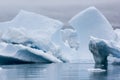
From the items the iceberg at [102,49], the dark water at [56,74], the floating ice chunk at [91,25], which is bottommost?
the dark water at [56,74]

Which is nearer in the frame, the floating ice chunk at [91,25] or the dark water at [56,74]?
the dark water at [56,74]

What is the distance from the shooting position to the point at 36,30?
86.0 feet

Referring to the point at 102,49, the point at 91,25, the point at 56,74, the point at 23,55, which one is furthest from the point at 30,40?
the point at 56,74

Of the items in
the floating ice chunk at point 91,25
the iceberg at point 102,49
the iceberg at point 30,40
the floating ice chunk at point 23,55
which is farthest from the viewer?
the floating ice chunk at point 91,25

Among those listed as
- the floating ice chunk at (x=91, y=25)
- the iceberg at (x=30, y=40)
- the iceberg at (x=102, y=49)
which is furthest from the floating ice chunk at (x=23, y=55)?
the iceberg at (x=102, y=49)

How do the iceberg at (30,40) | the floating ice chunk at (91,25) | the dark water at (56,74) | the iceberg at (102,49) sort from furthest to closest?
the floating ice chunk at (91,25) < the iceberg at (30,40) < the iceberg at (102,49) < the dark water at (56,74)

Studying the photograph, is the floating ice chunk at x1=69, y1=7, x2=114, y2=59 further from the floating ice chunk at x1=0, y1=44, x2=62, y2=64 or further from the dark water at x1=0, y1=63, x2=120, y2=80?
the dark water at x1=0, y1=63, x2=120, y2=80

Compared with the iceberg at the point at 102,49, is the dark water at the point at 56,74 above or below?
below

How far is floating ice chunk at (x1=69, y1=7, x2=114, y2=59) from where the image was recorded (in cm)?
2612

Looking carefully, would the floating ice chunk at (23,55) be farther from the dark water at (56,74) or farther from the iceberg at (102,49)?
the dark water at (56,74)

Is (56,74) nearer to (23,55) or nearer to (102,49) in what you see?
(102,49)

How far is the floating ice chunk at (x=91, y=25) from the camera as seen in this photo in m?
26.1

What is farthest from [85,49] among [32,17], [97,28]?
[32,17]

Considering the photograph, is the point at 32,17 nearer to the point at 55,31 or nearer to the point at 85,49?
the point at 55,31
